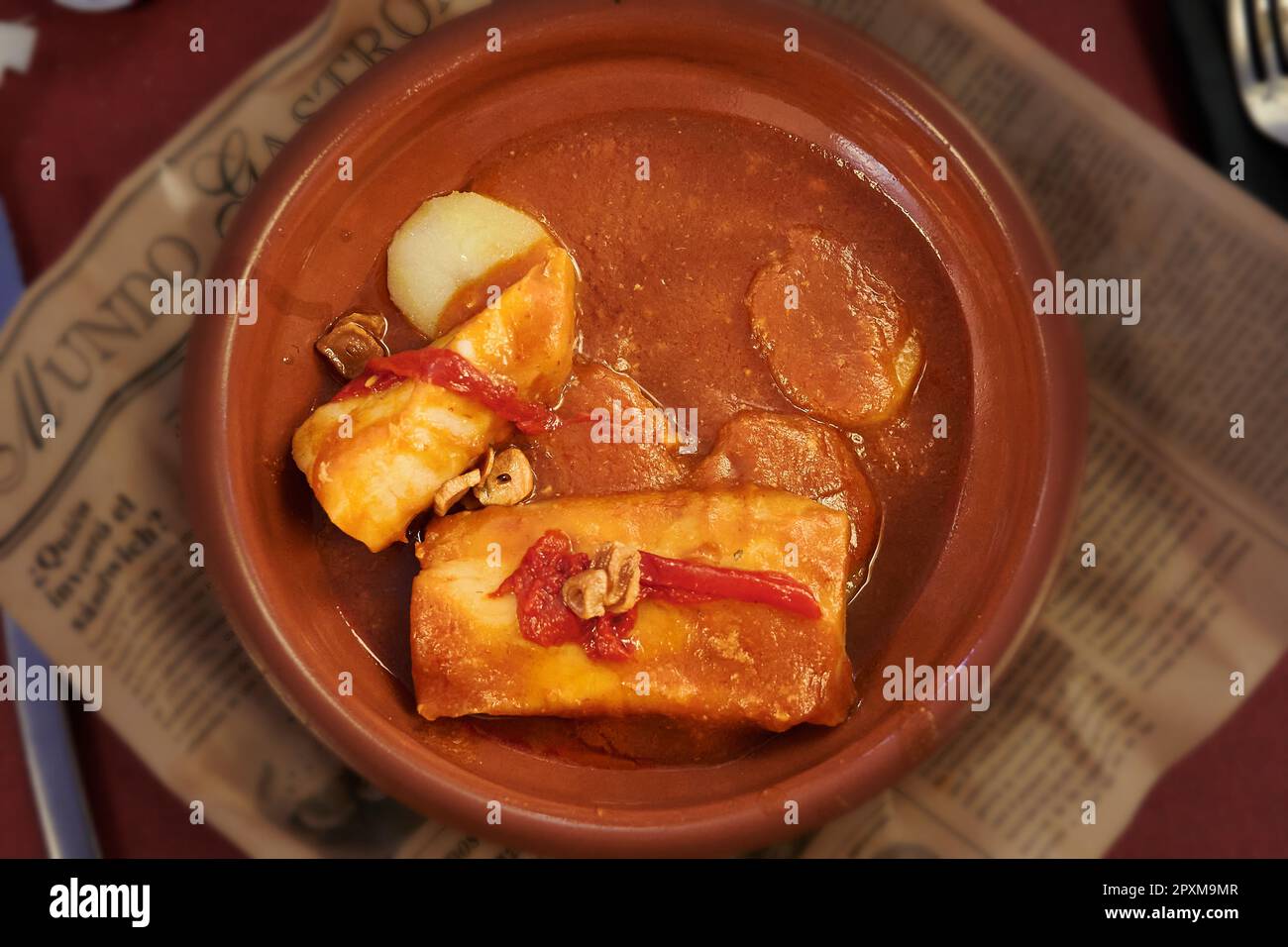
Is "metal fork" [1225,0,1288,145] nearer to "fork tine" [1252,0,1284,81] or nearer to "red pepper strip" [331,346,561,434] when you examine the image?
"fork tine" [1252,0,1284,81]

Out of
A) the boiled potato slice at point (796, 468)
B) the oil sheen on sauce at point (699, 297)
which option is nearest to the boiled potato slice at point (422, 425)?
the oil sheen on sauce at point (699, 297)

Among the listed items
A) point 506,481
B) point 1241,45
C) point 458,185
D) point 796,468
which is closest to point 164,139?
point 458,185

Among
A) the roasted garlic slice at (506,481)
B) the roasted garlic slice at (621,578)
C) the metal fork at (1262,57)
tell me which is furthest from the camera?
the metal fork at (1262,57)

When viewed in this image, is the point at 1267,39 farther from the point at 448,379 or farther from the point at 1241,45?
the point at 448,379

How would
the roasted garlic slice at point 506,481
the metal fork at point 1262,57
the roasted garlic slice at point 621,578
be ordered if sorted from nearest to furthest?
the roasted garlic slice at point 621,578 → the roasted garlic slice at point 506,481 → the metal fork at point 1262,57

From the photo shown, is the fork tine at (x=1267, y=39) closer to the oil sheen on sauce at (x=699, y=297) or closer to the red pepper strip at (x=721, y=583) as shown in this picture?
the oil sheen on sauce at (x=699, y=297)

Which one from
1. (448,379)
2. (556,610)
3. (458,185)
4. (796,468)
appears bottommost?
(556,610)
